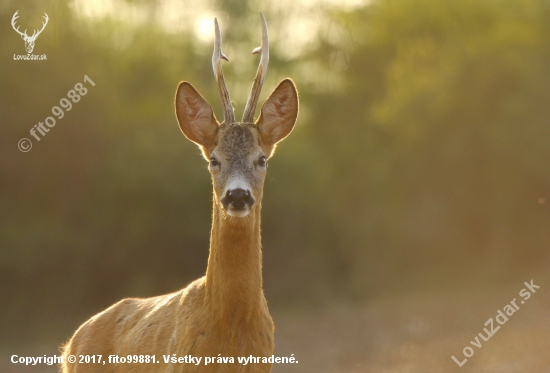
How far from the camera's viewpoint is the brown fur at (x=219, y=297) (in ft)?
20.0

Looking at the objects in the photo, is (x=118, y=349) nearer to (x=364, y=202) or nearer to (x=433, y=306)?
(x=433, y=306)

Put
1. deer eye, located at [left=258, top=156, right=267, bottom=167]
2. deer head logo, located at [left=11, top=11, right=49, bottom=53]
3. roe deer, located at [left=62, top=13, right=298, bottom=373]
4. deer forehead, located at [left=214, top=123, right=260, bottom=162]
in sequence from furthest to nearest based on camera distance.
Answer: deer head logo, located at [left=11, top=11, right=49, bottom=53], deer eye, located at [left=258, top=156, right=267, bottom=167], deer forehead, located at [left=214, top=123, right=260, bottom=162], roe deer, located at [left=62, top=13, right=298, bottom=373]

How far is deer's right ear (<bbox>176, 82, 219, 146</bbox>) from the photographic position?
22.4 ft

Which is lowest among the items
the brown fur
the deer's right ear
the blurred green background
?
the brown fur

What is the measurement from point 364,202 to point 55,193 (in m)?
7.96

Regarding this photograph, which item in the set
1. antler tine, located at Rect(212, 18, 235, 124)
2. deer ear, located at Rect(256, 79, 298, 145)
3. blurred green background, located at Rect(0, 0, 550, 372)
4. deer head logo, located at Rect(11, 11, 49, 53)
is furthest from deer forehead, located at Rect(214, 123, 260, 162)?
deer head logo, located at Rect(11, 11, 49, 53)

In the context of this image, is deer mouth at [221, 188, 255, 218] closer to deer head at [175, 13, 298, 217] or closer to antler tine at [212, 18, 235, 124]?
deer head at [175, 13, 298, 217]

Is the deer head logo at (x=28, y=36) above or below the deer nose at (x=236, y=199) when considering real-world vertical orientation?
above

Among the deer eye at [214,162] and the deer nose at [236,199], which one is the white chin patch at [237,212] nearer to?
the deer nose at [236,199]

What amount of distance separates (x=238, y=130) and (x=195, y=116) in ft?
1.64

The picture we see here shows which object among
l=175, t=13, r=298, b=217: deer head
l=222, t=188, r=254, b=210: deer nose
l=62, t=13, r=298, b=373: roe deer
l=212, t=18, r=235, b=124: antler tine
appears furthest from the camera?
l=212, t=18, r=235, b=124: antler tine

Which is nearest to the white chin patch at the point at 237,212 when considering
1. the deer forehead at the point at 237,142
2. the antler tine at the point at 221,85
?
the deer forehead at the point at 237,142

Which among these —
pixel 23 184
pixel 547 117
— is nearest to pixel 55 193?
pixel 23 184

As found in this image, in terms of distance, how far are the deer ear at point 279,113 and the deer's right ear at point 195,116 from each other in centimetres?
41
